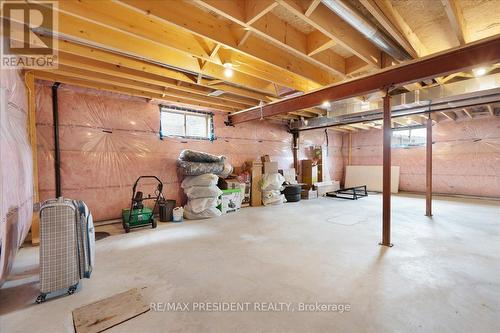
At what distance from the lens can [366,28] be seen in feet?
6.66

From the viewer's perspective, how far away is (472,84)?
3.22 metres

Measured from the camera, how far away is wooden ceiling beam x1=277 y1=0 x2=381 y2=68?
184cm

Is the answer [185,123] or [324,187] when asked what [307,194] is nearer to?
[324,187]

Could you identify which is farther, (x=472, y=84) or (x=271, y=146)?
(x=271, y=146)

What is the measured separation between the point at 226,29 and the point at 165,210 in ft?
10.8

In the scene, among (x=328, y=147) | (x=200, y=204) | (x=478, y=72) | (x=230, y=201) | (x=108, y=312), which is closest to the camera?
(x=108, y=312)

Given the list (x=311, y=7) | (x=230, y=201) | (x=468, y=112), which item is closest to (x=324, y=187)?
(x=230, y=201)

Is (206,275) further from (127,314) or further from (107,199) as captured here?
(107,199)

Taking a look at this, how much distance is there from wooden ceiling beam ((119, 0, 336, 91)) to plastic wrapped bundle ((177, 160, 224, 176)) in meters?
2.30

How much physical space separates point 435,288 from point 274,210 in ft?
10.8

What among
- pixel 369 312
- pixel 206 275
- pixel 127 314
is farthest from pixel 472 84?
pixel 127 314

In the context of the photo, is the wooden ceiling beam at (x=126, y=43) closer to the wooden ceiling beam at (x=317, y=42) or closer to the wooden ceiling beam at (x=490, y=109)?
the wooden ceiling beam at (x=317, y=42)

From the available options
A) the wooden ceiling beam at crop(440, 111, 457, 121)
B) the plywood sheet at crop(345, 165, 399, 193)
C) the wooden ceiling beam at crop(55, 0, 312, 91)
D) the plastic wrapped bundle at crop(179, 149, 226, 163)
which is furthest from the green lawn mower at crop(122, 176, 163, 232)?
the wooden ceiling beam at crop(440, 111, 457, 121)

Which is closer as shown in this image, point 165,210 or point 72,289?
point 72,289
